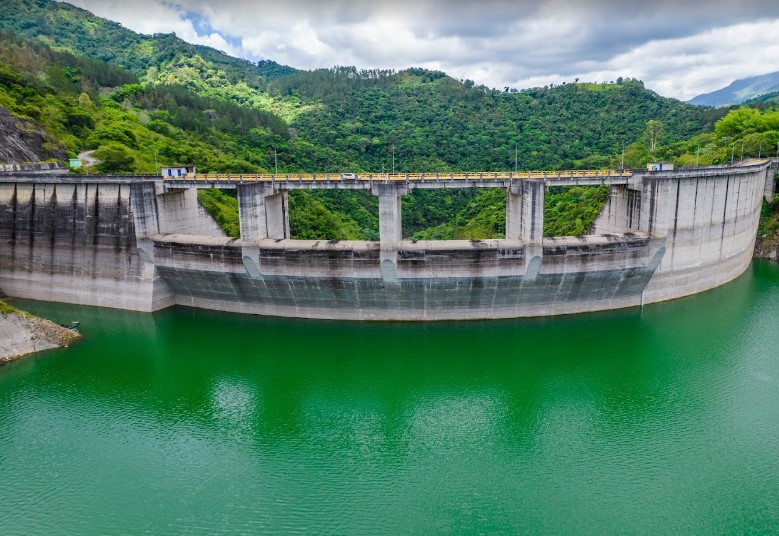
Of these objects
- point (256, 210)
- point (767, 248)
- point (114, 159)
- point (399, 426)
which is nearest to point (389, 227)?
point (256, 210)

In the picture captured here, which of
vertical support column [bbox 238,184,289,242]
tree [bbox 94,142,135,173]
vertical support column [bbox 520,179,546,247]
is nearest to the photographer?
vertical support column [bbox 520,179,546,247]

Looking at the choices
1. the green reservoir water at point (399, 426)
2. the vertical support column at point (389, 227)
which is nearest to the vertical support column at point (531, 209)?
the green reservoir water at point (399, 426)

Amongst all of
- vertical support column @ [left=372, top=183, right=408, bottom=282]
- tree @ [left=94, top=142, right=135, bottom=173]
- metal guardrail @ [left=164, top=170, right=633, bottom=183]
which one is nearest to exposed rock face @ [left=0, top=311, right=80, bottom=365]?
metal guardrail @ [left=164, top=170, right=633, bottom=183]

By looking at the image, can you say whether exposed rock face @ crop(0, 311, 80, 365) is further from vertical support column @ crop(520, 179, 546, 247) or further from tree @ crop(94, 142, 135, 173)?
vertical support column @ crop(520, 179, 546, 247)

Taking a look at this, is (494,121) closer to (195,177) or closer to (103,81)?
(103,81)

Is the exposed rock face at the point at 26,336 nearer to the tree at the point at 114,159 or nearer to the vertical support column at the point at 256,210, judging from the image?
the vertical support column at the point at 256,210
